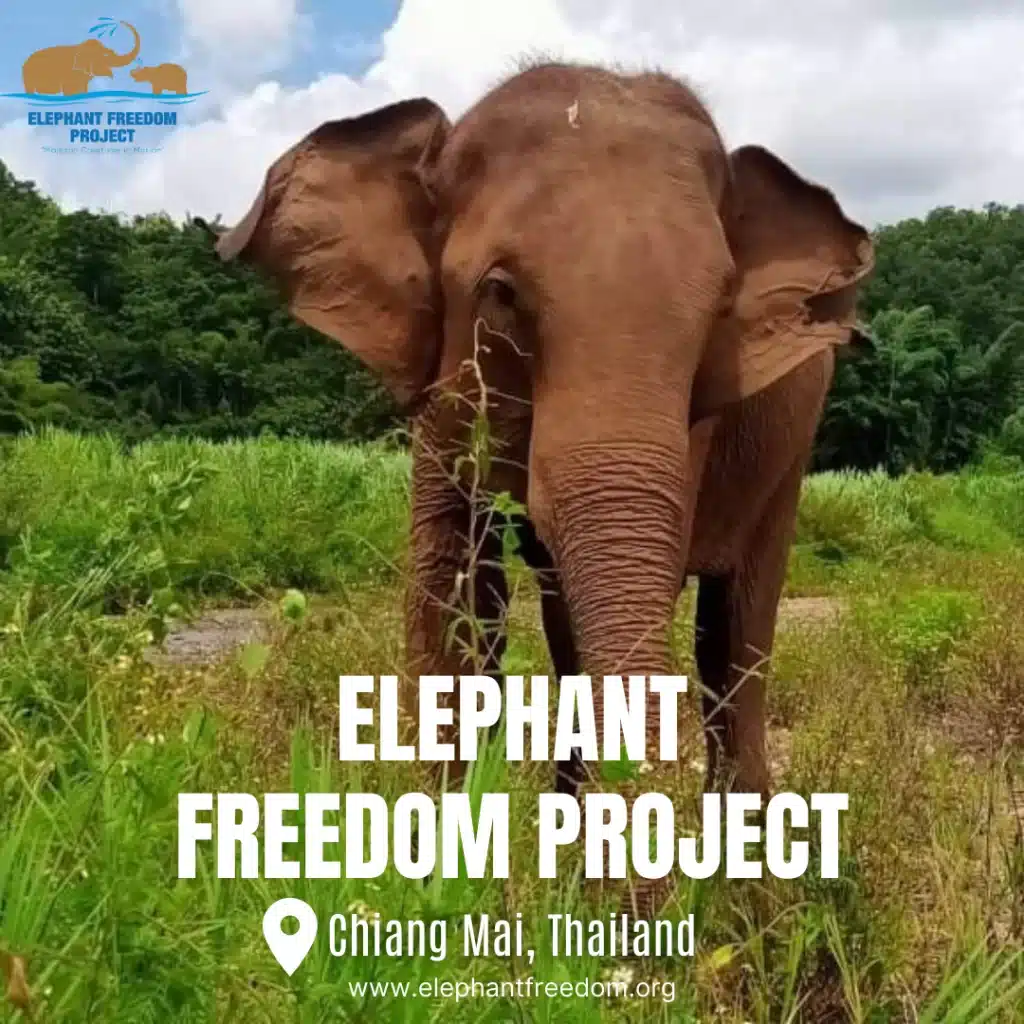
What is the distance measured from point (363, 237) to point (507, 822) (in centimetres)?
214

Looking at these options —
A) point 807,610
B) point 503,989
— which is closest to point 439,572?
point 503,989

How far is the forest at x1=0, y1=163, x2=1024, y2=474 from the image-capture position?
33750 mm

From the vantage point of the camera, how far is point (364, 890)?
8.91 feet

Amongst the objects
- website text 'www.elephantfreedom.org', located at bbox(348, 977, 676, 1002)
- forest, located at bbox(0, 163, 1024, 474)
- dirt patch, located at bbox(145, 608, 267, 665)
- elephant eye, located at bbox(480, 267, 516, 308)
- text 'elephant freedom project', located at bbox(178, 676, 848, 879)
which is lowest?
website text 'www.elephantfreedom.org', located at bbox(348, 977, 676, 1002)

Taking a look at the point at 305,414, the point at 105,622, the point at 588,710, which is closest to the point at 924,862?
the point at 588,710

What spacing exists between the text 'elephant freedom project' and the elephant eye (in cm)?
99

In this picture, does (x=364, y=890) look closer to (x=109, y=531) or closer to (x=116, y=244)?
(x=109, y=531)

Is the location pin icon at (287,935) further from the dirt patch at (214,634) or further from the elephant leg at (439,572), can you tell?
the dirt patch at (214,634)

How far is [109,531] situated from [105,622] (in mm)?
187

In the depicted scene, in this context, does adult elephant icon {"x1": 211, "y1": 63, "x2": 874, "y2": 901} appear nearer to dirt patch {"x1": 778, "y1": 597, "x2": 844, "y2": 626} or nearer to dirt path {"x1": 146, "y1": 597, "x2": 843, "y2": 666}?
dirt path {"x1": 146, "y1": 597, "x2": 843, "y2": 666}

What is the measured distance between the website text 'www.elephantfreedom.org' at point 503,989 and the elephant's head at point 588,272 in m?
0.73

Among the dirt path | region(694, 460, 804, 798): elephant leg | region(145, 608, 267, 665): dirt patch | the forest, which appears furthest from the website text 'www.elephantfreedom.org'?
the forest

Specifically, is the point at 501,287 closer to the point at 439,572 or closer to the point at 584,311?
the point at 584,311

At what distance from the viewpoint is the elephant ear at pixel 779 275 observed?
4.38 meters
